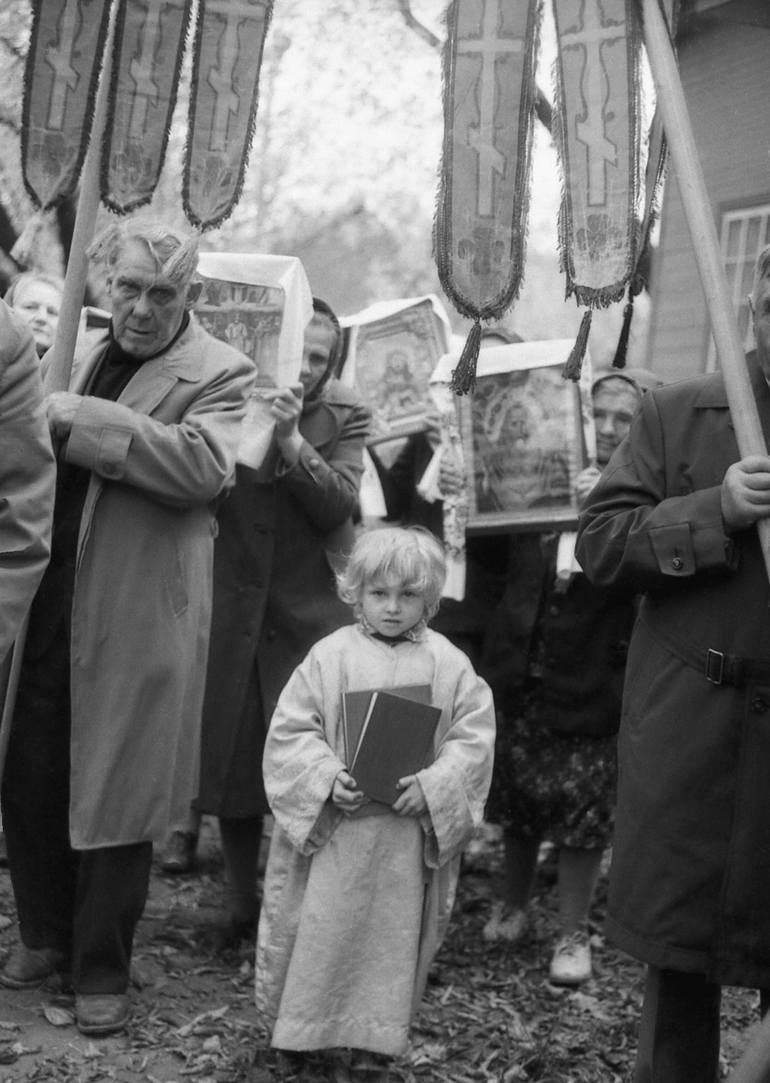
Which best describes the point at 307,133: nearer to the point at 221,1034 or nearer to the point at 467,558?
the point at 467,558

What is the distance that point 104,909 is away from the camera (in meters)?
3.94

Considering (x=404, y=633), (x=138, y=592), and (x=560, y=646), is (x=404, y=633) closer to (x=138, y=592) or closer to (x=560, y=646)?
(x=138, y=592)

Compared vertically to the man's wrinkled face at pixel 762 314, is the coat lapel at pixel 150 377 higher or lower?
lower

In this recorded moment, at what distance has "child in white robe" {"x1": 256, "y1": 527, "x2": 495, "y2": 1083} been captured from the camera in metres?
3.62

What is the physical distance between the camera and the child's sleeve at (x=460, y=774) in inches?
144

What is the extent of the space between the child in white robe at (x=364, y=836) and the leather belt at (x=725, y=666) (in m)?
0.90

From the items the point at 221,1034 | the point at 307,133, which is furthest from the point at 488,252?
the point at 307,133

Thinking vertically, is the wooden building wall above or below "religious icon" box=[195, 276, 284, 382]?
above

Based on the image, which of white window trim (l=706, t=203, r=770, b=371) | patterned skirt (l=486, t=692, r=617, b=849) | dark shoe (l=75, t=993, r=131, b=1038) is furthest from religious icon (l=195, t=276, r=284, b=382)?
dark shoe (l=75, t=993, r=131, b=1038)

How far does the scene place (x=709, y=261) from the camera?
2.89 meters

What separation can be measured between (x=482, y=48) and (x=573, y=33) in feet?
0.68

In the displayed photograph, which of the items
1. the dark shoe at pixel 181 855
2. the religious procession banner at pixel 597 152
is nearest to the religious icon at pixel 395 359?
the dark shoe at pixel 181 855

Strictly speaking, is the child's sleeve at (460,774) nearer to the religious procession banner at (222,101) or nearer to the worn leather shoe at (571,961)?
the worn leather shoe at (571,961)

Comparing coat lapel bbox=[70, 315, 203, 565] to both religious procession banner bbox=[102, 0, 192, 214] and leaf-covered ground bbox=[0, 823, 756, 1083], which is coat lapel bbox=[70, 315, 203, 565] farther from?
leaf-covered ground bbox=[0, 823, 756, 1083]
